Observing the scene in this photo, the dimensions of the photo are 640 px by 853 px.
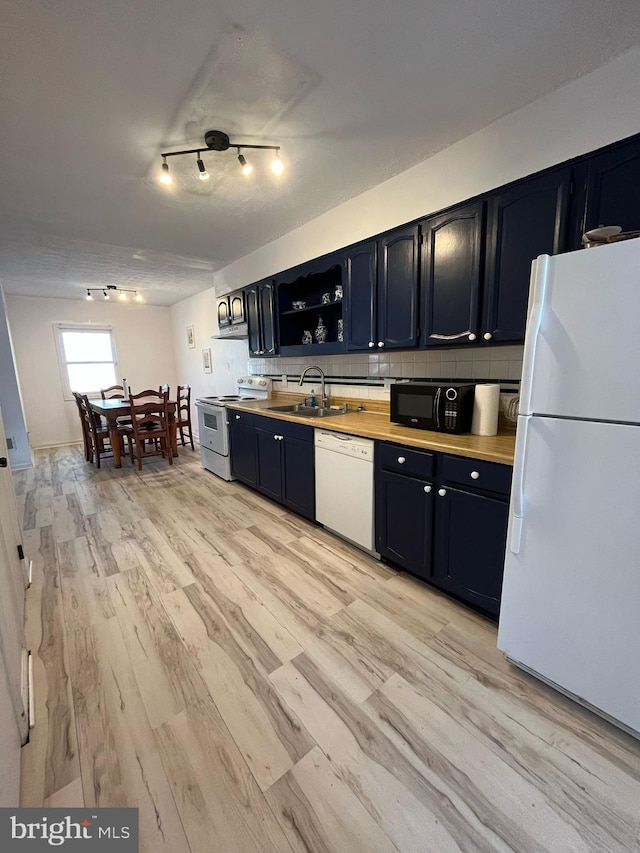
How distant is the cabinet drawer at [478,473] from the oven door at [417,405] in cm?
30

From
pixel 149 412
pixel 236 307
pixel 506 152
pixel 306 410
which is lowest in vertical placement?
pixel 149 412

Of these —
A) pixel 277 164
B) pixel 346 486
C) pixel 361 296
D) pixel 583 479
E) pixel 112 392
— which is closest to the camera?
pixel 583 479

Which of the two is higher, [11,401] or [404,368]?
[404,368]

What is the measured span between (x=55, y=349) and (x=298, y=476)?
18.2 feet

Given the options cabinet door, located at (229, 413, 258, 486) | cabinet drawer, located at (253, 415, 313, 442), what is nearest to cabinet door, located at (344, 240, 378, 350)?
cabinet drawer, located at (253, 415, 313, 442)

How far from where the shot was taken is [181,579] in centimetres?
217

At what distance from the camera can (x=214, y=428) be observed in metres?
4.04

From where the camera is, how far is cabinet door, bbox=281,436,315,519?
269cm

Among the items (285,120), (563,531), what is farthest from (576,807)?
(285,120)

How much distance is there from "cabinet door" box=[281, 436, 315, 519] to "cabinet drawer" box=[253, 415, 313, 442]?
4 centimetres

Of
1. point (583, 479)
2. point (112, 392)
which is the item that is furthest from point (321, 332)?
point (112, 392)

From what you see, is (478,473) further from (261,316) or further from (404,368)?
(261,316)

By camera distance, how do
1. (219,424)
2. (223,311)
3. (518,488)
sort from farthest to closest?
(223,311) → (219,424) → (518,488)

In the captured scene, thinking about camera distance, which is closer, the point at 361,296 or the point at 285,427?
the point at 361,296
